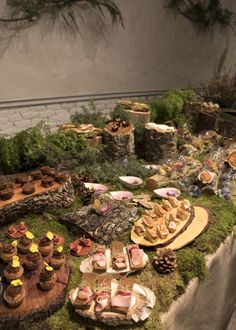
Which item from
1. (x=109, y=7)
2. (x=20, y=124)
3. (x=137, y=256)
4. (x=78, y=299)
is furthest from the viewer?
(x=109, y=7)

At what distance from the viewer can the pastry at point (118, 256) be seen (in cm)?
197

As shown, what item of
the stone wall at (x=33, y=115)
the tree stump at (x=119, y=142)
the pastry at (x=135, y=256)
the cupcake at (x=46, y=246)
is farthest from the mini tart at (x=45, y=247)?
the stone wall at (x=33, y=115)

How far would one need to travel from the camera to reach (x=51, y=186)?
8.26 feet

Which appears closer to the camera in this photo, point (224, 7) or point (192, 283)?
point (192, 283)

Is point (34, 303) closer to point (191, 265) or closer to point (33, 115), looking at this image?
point (191, 265)

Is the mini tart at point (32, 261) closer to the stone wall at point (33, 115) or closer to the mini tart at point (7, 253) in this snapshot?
the mini tart at point (7, 253)

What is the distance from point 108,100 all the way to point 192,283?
380cm

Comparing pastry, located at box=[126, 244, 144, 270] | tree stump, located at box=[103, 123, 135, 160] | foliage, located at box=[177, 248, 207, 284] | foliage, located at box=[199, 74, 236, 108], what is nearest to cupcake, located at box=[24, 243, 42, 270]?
pastry, located at box=[126, 244, 144, 270]

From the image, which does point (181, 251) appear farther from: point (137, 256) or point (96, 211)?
point (96, 211)

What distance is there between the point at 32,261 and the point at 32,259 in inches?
0.4

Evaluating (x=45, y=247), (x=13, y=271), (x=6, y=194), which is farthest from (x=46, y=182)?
(x=13, y=271)

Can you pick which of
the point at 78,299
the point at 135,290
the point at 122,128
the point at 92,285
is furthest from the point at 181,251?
the point at 122,128

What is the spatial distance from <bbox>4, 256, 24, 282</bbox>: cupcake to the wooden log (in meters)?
0.61

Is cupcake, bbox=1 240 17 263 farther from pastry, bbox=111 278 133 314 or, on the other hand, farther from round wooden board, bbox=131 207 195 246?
round wooden board, bbox=131 207 195 246
